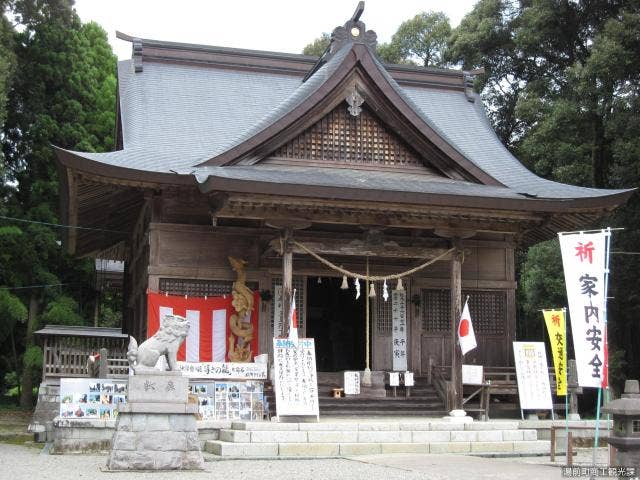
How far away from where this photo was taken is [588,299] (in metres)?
9.15

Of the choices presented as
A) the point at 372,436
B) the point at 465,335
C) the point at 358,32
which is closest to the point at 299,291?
the point at 465,335

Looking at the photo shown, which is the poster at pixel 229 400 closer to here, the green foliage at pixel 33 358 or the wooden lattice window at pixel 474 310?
the wooden lattice window at pixel 474 310

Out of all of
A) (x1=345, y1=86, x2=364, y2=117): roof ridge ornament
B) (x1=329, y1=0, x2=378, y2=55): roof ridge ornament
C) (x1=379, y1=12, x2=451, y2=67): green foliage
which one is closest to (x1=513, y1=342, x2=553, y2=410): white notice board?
(x1=345, y1=86, x2=364, y2=117): roof ridge ornament

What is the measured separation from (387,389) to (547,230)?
204 inches

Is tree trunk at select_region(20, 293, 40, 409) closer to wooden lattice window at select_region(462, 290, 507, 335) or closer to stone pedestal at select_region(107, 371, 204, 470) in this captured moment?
wooden lattice window at select_region(462, 290, 507, 335)

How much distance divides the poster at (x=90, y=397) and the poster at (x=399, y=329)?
5.68 m

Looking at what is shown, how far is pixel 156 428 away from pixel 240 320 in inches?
217

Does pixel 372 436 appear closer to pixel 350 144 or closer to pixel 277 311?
pixel 277 311

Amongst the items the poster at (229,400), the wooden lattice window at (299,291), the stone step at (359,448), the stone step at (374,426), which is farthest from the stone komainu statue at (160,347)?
the wooden lattice window at (299,291)

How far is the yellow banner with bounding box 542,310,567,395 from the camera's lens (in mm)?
14781

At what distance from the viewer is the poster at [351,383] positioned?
14.8 meters

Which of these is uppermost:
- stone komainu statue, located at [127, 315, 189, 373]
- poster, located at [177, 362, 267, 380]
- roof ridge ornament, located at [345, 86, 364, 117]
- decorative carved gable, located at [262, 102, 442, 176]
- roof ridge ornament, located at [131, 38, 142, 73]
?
roof ridge ornament, located at [131, 38, 142, 73]

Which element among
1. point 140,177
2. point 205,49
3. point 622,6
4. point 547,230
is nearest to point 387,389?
point 547,230

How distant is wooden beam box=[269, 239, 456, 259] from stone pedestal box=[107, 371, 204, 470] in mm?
4742
